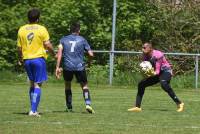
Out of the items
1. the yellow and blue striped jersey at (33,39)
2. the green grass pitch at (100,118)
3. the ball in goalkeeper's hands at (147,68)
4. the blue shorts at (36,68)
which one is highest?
→ the yellow and blue striped jersey at (33,39)

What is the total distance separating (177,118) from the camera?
13422mm

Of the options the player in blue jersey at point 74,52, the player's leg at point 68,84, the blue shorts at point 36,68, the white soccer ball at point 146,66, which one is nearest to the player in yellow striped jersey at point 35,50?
the blue shorts at point 36,68

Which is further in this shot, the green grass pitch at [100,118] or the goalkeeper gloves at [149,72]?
A: the goalkeeper gloves at [149,72]

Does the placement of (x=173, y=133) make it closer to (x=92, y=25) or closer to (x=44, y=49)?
(x=44, y=49)

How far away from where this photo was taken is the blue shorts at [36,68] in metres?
13.2

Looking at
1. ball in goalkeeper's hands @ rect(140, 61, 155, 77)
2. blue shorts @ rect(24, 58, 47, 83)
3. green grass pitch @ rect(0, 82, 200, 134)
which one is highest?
blue shorts @ rect(24, 58, 47, 83)

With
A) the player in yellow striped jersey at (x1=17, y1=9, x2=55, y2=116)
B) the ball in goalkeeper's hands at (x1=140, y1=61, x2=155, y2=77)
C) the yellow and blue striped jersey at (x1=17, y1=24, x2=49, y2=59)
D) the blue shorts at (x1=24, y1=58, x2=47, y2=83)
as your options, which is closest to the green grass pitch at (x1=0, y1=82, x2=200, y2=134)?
the player in yellow striped jersey at (x1=17, y1=9, x2=55, y2=116)

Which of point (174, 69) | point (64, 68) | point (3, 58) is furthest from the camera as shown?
point (3, 58)

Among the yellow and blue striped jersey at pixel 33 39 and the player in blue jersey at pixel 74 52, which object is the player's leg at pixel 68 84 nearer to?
the player in blue jersey at pixel 74 52

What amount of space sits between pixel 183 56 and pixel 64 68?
587 inches

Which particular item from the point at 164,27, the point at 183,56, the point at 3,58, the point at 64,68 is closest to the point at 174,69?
the point at 183,56

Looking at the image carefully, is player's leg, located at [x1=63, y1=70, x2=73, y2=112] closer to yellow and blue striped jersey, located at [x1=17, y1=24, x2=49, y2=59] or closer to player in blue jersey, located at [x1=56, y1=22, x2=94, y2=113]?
player in blue jersey, located at [x1=56, y1=22, x2=94, y2=113]

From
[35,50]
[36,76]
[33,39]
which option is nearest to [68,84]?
[36,76]

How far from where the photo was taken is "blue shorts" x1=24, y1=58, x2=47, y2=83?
43.2 feet
